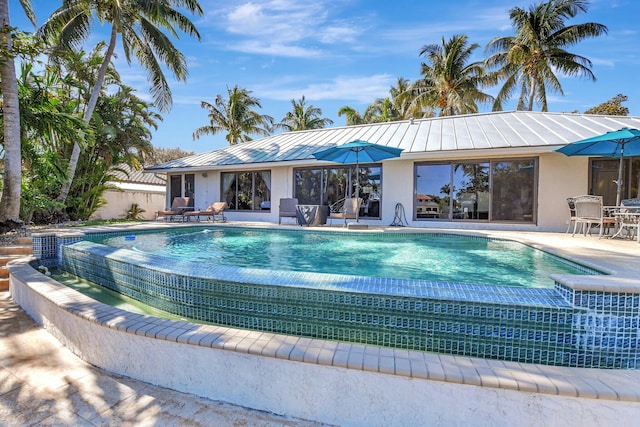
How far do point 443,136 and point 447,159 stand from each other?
1136 mm

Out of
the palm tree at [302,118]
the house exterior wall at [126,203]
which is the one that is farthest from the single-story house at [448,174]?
the palm tree at [302,118]

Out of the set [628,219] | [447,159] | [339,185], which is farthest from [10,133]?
[628,219]

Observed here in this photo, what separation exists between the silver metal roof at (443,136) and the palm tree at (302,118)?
49.4 feet

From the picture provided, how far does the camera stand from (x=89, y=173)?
13914 millimetres

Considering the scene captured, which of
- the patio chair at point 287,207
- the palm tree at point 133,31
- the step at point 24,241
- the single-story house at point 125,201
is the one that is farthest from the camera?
the single-story house at point 125,201

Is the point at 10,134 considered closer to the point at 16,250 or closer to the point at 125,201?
the point at 16,250

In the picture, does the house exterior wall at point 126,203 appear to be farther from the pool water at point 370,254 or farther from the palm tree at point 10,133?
the pool water at point 370,254

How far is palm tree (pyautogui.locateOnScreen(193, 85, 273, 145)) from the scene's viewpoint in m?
27.3

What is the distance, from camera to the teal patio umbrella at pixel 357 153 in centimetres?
946

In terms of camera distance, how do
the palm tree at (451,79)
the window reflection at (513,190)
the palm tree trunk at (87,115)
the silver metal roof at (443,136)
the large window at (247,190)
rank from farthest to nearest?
the palm tree at (451,79)
the large window at (247,190)
the palm tree trunk at (87,115)
the window reflection at (513,190)
the silver metal roof at (443,136)

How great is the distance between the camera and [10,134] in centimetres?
676

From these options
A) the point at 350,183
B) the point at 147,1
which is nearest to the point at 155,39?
the point at 147,1

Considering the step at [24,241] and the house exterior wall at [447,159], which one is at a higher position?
the house exterior wall at [447,159]

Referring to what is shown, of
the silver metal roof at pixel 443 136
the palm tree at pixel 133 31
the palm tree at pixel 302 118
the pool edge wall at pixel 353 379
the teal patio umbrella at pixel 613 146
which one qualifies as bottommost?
the pool edge wall at pixel 353 379
